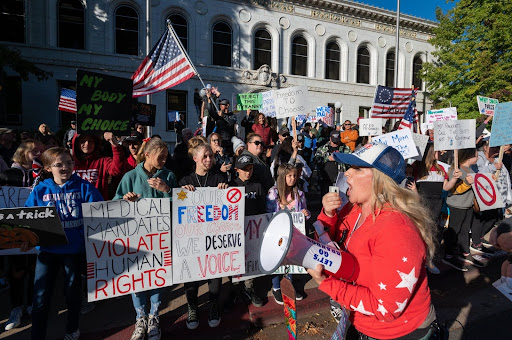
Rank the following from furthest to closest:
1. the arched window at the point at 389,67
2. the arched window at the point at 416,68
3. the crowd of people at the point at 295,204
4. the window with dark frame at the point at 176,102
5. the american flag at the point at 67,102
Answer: the arched window at the point at 416,68, the arched window at the point at 389,67, the window with dark frame at the point at 176,102, the american flag at the point at 67,102, the crowd of people at the point at 295,204

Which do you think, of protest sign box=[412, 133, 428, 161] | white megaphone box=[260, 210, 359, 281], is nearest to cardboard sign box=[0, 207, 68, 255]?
white megaphone box=[260, 210, 359, 281]

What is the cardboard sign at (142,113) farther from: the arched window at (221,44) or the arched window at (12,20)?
the arched window at (12,20)

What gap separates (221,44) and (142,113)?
12487 mm

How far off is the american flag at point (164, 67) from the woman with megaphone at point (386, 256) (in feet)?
18.7

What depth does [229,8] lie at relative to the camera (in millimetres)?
19906

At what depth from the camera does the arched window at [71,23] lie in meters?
16.7

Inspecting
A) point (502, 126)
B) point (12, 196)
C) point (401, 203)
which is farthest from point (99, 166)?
point (502, 126)

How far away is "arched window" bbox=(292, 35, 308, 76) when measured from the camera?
22.4m

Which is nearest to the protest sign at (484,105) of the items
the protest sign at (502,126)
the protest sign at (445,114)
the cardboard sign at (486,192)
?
the protest sign at (445,114)

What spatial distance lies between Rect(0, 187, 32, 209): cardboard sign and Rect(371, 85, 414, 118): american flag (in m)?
8.70

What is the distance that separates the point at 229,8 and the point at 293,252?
21.4 meters

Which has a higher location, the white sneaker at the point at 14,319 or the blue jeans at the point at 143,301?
the blue jeans at the point at 143,301

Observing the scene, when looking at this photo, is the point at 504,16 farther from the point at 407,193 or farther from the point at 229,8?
the point at 407,193

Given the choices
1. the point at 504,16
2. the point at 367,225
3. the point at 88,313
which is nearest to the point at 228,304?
the point at 88,313
